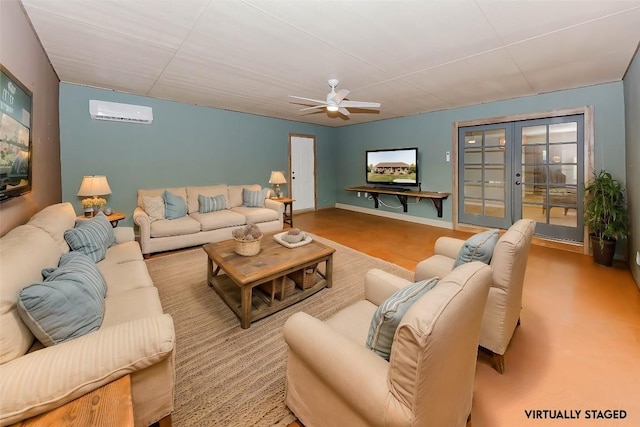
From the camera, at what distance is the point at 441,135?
5.40 metres

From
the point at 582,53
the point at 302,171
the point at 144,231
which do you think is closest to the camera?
the point at 582,53

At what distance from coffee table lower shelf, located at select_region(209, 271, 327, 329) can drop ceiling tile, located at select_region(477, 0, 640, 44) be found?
2634 mm

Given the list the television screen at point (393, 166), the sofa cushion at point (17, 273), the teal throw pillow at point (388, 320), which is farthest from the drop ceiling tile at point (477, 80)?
the sofa cushion at point (17, 273)

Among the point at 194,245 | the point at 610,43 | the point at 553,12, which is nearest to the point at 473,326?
the point at 553,12

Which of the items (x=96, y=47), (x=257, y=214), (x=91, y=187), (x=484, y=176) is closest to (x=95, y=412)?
(x=96, y=47)

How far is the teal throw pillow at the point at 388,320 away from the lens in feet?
3.41

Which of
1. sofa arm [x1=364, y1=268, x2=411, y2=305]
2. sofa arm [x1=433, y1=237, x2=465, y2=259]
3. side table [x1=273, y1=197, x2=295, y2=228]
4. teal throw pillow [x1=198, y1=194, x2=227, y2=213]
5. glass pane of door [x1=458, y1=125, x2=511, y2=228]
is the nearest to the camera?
sofa arm [x1=364, y1=268, x2=411, y2=305]

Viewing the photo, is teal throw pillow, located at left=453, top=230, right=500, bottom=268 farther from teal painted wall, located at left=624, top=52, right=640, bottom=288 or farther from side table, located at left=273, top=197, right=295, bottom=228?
side table, located at left=273, top=197, right=295, bottom=228

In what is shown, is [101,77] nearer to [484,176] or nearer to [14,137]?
[14,137]

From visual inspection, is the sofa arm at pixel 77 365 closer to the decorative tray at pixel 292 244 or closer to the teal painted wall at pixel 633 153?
the decorative tray at pixel 292 244

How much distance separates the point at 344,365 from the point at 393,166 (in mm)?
5678

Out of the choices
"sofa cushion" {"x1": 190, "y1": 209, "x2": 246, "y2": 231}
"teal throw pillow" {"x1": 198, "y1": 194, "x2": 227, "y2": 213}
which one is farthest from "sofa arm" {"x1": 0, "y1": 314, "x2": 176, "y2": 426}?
"teal throw pillow" {"x1": 198, "y1": 194, "x2": 227, "y2": 213}

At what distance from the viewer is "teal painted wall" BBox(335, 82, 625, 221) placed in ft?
11.8

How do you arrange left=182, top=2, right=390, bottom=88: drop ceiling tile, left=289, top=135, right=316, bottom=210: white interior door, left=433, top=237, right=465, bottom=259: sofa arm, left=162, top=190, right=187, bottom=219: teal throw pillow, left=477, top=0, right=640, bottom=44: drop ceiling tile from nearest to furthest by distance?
1. left=477, top=0, right=640, bottom=44: drop ceiling tile
2. left=182, top=2, right=390, bottom=88: drop ceiling tile
3. left=433, top=237, right=465, bottom=259: sofa arm
4. left=162, top=190, right=187, bottom=219: teal throw pillow
5. left=289, top=135, right=316, bottom=210: white interior door
